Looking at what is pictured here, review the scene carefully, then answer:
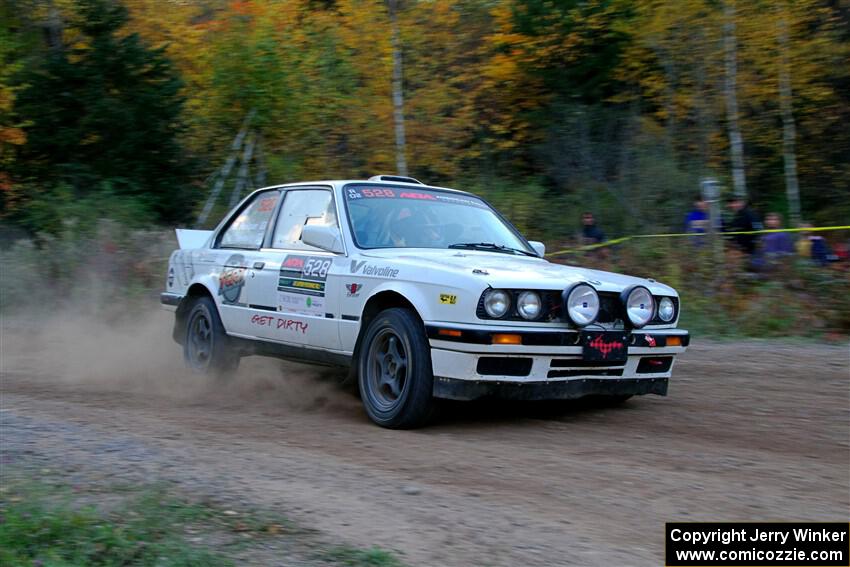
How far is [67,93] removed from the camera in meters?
18.7

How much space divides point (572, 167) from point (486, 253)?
13647 millimetres

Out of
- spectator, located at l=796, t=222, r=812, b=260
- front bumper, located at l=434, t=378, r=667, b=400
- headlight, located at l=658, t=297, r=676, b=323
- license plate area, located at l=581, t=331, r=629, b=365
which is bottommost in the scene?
front bumper, located at l=434, t=378, r=667, b=400

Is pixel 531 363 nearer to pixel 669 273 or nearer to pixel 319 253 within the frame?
pixel 319 253

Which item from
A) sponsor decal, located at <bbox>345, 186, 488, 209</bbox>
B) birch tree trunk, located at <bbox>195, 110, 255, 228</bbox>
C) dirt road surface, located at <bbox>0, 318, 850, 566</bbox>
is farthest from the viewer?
birch tree trunk, located at <bbox>195, 110, 255, 228</bbox>

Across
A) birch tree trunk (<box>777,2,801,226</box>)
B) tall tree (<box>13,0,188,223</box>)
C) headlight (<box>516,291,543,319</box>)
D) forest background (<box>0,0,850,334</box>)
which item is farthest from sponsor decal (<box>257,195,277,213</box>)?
birch tree trunk (<box>777,2,801,226</box>)

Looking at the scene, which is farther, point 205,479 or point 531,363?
point 531,363

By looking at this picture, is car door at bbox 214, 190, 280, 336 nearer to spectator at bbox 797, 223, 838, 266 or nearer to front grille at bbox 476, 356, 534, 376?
front grille at bbox 476, 356, 534, 376

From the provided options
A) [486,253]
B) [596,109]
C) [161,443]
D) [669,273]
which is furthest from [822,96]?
[161,443]

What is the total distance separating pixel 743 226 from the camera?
1290 cm

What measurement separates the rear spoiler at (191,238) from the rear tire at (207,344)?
60 centimetres

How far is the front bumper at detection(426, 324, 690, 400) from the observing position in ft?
17.1

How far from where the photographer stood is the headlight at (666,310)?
5.95 m

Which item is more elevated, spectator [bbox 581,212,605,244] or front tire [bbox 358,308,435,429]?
spectator [bbox 581,212,605,244]

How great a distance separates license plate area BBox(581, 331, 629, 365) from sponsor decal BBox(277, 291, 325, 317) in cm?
197
